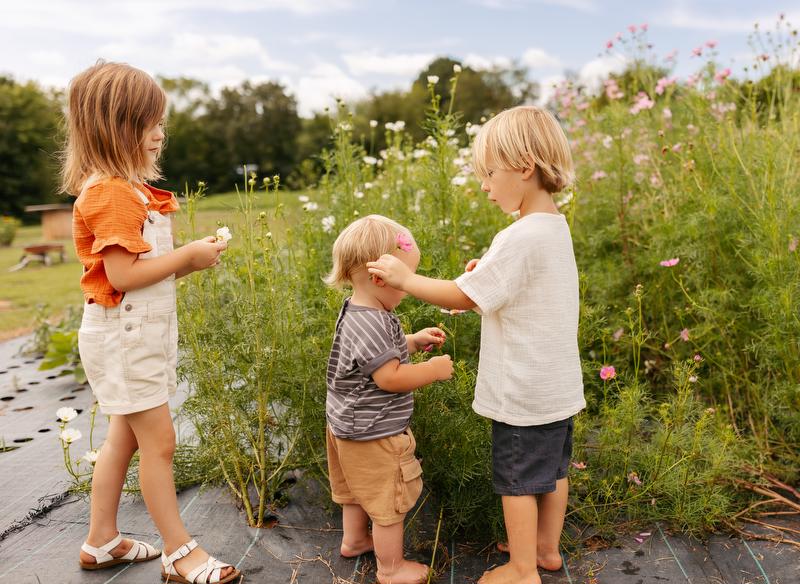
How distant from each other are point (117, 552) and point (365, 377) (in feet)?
3.42

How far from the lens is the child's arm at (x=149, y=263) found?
75.4 inches

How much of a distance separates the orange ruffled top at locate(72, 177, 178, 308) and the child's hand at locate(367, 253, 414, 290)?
655mm

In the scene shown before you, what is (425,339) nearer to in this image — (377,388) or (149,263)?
(377,388)

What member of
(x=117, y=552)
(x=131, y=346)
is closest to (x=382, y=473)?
(x=131, y=346)

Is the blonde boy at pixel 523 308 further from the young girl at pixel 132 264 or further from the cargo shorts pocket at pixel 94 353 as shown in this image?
the cargo shorts pocket at pixel 94 353

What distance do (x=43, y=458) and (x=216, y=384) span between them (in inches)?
49.1

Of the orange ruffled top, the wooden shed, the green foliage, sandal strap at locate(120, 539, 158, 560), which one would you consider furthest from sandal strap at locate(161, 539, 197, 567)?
the green foliage

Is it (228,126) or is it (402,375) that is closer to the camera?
(402,375)

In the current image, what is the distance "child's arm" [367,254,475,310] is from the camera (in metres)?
1.91

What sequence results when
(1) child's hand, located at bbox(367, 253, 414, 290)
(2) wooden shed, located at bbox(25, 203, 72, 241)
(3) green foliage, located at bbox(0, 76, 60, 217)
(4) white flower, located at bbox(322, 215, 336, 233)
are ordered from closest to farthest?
(1) child's hand, located at bbox(367, 253, 414, 290), (4) white flower, located at bbox(322, 215, 336, 233), (2) wooden shed, located at bbox(25, 203, 72, 241), (3) green foliage, located at bbox(0, 76, 60, 217)

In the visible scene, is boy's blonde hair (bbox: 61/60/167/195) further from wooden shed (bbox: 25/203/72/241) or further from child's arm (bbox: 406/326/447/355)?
wooden shed (bbox: 25/203/72/241)

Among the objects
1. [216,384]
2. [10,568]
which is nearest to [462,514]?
[216,384]

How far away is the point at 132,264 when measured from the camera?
1938 mm

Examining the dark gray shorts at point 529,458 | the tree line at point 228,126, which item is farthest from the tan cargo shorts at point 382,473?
the tree line at point 228,126
